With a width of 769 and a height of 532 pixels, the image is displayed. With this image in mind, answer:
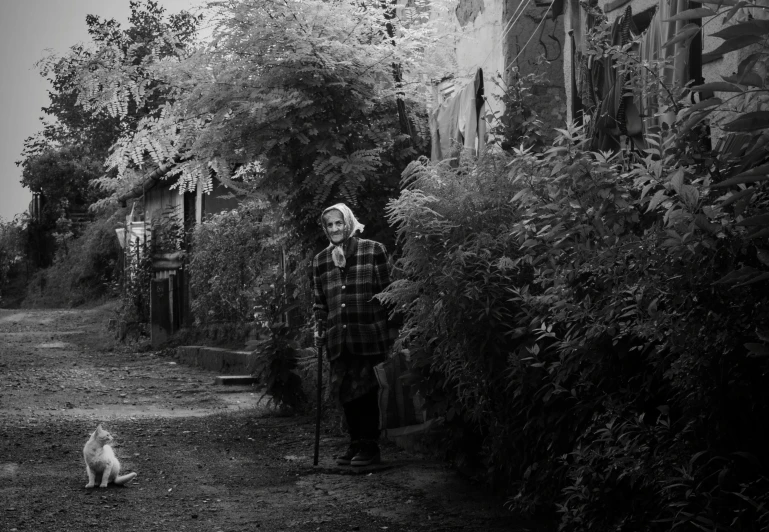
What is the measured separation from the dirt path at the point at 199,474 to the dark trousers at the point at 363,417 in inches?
12.0

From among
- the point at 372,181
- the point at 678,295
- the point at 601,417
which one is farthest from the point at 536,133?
the point at 678,295

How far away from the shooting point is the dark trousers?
23.9 feet

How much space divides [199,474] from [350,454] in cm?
117

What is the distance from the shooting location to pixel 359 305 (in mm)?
7324

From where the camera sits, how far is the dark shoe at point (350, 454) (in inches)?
283

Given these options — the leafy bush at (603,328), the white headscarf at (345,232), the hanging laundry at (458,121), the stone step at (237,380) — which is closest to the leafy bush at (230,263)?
the stone step at (237,380)

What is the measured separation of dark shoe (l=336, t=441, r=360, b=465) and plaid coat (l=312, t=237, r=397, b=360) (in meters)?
0.70

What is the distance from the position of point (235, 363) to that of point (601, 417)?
10916 mm

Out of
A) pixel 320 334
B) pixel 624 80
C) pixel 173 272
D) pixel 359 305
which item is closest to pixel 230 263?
pixel 173 272

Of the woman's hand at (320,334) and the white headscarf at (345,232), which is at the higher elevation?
the white headscarf at (345,232)

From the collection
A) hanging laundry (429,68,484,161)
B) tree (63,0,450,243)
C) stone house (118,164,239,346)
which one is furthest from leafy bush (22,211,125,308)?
hanging laundry (429,68,484,161)

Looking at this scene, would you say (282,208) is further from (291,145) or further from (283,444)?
(283,444)

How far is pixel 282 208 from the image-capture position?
9.82 m

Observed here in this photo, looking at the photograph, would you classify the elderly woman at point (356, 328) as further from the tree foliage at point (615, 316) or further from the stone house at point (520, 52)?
the stone house at point (520, 52)
